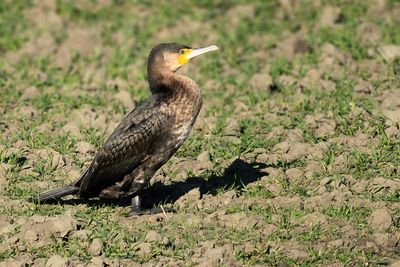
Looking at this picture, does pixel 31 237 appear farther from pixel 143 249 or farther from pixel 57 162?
pixel 57 162

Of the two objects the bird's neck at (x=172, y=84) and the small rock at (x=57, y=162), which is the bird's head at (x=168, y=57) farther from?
the small rock at (x=57, y=162)

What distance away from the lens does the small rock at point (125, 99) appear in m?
10.3

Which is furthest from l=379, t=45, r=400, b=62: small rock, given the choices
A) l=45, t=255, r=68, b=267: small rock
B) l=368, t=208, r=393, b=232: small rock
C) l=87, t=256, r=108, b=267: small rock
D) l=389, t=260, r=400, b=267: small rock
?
l=45, t=255, r=68, b=267: small rock

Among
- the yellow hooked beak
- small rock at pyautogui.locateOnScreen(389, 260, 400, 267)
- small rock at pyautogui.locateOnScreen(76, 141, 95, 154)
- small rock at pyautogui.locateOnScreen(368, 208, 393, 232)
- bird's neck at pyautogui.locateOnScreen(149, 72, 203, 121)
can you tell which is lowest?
small rock at pyautogui.locateOnScreen(389, 260, 400, 267)

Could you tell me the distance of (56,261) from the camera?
22.6 feet

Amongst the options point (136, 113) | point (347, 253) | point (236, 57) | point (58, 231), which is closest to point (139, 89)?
point (236, 57)

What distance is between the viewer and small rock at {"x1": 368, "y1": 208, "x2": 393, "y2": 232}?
7285 millimetres

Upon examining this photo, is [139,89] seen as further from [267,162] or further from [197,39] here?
[267,162]

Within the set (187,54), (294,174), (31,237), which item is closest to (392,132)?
(294,174)

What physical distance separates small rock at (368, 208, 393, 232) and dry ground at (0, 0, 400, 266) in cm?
1

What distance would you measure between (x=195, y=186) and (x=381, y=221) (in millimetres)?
1756

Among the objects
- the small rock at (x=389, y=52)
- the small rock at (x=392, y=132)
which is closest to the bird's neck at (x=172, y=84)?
the small rock at (x=392, y=132)

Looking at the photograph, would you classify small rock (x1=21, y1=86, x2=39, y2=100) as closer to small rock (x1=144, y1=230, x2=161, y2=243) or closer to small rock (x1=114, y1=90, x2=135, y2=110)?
small rock (x1=114, y1=90, x2=135, y2=110)

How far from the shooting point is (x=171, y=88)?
25.9 feet
